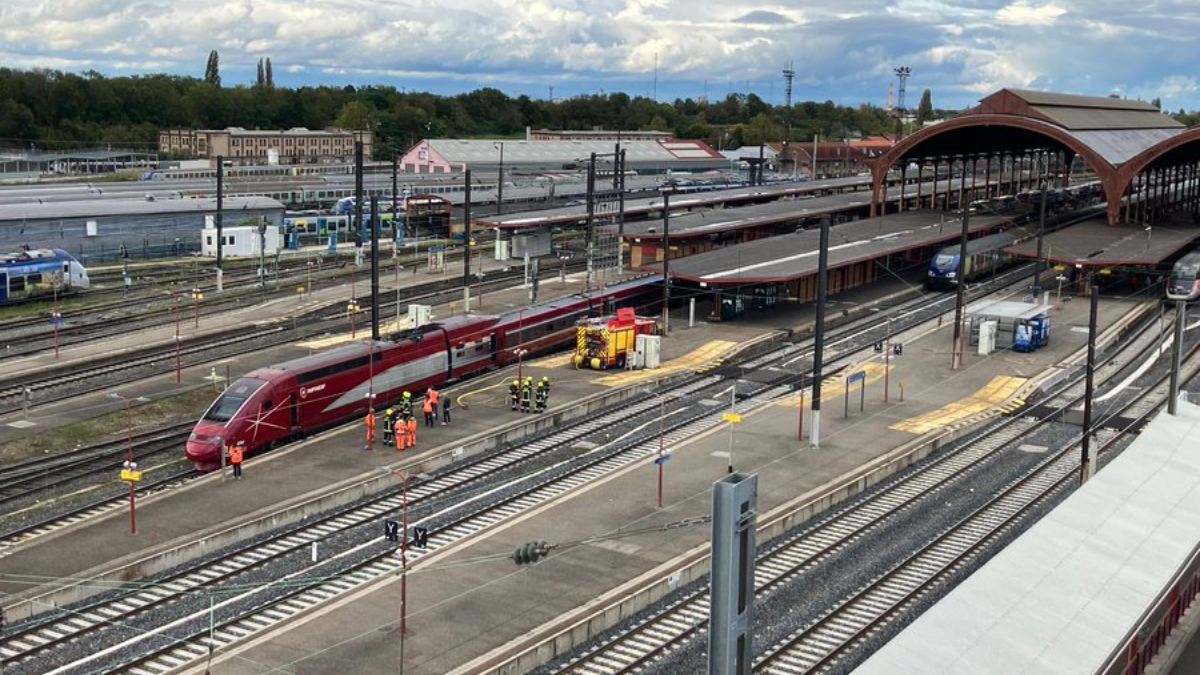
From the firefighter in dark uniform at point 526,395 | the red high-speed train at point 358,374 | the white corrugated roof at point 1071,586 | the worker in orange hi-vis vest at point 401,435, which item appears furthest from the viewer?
the firefighter in dark uniform at point 526,395

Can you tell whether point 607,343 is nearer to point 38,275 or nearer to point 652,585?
point 652,585

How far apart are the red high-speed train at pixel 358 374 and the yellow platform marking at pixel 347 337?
19.4ft

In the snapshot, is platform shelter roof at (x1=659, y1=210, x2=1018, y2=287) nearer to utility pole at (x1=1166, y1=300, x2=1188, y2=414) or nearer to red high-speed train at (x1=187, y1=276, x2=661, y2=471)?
red high-speed train at (x1=187, y1=276, x2=661, y2=471)

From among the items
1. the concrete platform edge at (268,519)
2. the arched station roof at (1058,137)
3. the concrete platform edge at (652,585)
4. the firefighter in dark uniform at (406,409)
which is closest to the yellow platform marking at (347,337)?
the concrete platform edge at (268,519)

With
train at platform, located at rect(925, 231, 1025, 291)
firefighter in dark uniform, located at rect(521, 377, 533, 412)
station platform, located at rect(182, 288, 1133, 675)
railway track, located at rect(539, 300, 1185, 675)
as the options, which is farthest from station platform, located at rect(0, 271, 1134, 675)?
train at platform, located at rect(925, 231, 1025, 291)

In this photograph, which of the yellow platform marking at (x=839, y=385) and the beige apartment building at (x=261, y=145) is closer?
the yellow platform marking at (x=839, y=385)

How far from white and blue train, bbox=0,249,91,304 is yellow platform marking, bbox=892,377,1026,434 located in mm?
40736

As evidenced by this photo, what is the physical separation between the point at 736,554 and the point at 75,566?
18.5 meters

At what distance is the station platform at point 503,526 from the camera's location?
75.8 ft

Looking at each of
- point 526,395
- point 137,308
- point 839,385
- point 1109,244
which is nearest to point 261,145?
point 137,308

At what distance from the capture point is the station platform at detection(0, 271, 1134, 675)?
23.1 m

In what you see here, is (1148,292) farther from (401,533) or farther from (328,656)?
(328,656)

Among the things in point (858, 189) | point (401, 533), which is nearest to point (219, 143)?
point (858, 189)

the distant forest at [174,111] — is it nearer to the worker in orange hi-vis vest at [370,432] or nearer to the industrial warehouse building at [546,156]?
the industrial warehouse building at [546,156]
